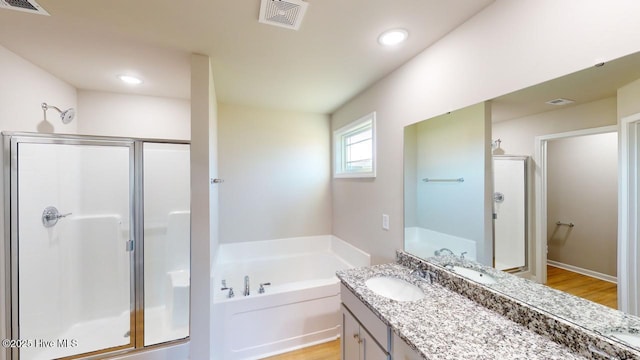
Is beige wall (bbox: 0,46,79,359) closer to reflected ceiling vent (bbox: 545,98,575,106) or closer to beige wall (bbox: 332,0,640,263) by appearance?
beige wall (bbox: 332,0,640,263)

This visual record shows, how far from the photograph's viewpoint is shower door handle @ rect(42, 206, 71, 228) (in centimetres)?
193

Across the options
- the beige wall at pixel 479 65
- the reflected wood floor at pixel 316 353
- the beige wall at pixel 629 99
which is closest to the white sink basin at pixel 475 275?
the beige wall at pixel 479 65

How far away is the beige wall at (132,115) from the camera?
2488 mm

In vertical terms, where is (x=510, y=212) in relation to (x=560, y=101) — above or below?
below

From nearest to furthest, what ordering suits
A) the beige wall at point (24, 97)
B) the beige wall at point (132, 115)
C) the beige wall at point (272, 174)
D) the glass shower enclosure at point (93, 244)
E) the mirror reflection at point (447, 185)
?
A: the mirror reflection at point (447, 185), the beige wall at point (24, 97), the glass shower enclosure at point (93, 244), the beige wall at point (132, 115), the beige wall at point (272, 174)

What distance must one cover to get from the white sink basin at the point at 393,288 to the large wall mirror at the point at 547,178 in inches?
14.0

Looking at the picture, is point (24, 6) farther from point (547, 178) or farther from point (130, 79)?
point (547, 178)

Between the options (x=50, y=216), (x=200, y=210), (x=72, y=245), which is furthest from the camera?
(x=72, y=245)

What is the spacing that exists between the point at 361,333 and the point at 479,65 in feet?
5.34

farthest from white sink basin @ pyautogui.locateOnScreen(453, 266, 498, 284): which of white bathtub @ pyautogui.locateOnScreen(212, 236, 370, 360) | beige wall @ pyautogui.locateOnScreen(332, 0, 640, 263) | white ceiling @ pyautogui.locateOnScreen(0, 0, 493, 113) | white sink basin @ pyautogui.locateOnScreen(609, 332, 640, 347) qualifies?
white ceiling @ pyautogui.locateOnScreen(0, 0, 493, 113)

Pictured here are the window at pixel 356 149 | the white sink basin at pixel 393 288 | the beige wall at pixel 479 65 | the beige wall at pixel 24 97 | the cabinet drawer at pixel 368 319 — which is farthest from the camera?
the window at pixel 356 149

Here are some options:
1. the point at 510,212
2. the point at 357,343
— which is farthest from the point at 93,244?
the point at 510,212

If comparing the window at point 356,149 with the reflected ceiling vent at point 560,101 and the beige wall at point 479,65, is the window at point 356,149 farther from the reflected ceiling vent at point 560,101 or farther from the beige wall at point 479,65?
the reflected ceiling vent at point 560,101

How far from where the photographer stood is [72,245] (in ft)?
7.00
